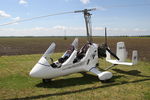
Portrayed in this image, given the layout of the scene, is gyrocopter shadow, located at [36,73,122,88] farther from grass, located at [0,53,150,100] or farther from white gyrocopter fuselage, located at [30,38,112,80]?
white gyrocopter fuselage, located at [30,38,112,80]

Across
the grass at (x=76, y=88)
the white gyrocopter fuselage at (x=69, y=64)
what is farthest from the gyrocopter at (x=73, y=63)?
the grass at (x=76, y=88)

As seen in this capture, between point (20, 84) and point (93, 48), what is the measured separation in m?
4.09

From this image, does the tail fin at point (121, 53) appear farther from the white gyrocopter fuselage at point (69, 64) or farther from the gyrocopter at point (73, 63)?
the white gyrocopter fuselage at point (69, 64)

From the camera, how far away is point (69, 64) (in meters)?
8.44

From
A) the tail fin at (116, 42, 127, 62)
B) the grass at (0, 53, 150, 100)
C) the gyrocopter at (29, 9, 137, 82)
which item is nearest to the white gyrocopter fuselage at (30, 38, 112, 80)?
the gyrocopter at (29, 9, 137, 82)

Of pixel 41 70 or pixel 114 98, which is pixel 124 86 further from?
pixel 41 70

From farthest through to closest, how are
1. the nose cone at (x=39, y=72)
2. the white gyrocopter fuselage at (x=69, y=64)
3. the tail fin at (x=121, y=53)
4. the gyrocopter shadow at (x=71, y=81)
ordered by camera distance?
the tail fin at (x=121, y=53) → the gyrocopter shadow at (x=71, y=81) → the white gyrocopter fuselage at (x=69, y=64) → the nose cone at (x=39, y=72)

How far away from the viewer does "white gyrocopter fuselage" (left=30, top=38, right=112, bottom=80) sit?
305 inches

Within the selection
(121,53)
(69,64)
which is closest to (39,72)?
(69,64)

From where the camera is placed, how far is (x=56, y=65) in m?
8.17

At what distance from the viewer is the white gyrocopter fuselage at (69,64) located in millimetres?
7746

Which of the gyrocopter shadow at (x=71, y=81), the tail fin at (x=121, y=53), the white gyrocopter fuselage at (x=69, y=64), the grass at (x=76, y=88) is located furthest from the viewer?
the tail fin at (x=121, y=53)

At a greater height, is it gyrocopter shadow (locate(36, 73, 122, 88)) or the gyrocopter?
the gyrocopter

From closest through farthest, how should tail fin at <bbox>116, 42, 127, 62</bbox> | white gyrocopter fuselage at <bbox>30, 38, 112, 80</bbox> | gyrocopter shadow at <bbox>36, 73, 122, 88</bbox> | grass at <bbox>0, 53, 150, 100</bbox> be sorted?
grass at <bbox>0, 53, 150, 100</bbox>, white gyrocopter fuselage at <bbox>30, 38, 112, 80</bbox>, gyrocopter shadow at <bbox>36, 73, 122, 88</bbox>, tail fin at <bbox>116, 42, 127, 62</bbox>
